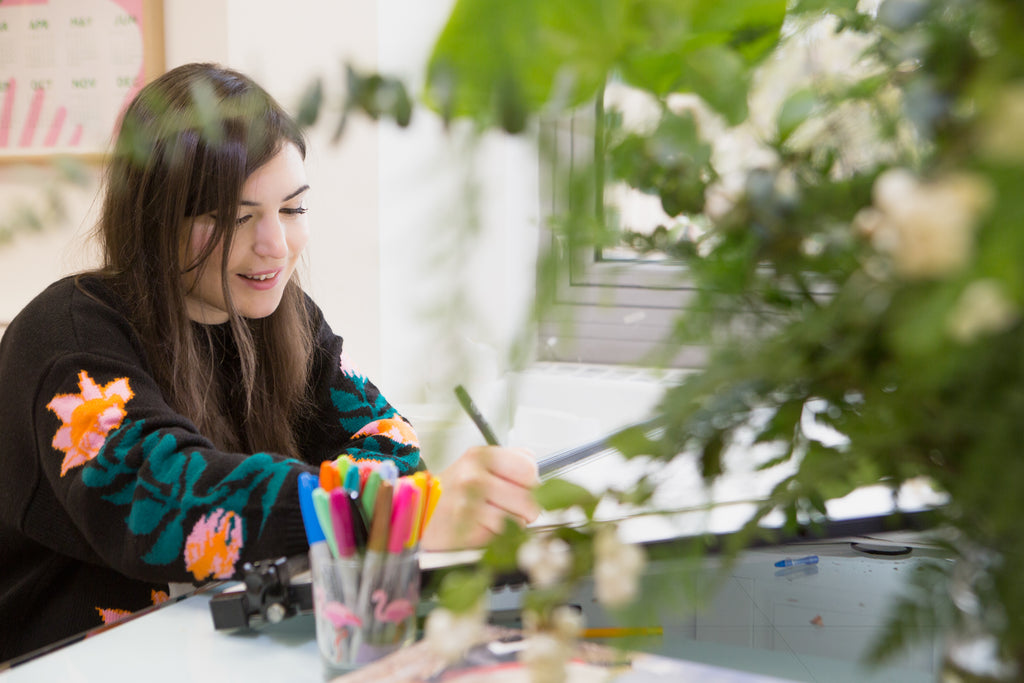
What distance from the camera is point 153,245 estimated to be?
1039mm

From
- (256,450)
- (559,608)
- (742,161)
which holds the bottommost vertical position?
(256,450)

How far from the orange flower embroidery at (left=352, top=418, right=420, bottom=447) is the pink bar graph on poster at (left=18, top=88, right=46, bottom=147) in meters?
1.27

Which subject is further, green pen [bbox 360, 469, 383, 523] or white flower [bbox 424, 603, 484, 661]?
green pen [bbox 360, 469, 383, 523]

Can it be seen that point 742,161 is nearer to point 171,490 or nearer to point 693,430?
point 693,430

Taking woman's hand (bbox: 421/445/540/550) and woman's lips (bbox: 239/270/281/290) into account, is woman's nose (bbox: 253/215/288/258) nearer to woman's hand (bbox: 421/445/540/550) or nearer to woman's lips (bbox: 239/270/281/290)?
woman's lips (bbox: 239/270/281/290)

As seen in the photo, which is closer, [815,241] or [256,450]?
[815,241]

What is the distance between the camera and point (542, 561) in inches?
7.5

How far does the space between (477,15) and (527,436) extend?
66.6 inches

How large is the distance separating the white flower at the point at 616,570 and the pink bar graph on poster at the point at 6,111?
217 cm

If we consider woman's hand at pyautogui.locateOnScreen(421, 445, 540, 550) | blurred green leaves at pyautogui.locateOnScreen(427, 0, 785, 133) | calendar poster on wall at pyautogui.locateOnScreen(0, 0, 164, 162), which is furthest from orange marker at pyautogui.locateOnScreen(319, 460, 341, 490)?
calendar poster on wall at pyautogui.locateOnScreen(0, 0, 164, 162)

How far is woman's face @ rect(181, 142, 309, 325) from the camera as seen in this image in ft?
3.35

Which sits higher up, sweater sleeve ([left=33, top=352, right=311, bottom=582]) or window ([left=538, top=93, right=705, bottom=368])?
window ([left=538, top=93, right=705, bottom=368])

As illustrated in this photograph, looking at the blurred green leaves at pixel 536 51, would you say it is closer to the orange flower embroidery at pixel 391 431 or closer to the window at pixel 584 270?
the window at pixel 584 270

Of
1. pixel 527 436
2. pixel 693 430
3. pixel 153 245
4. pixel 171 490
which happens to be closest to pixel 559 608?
pixel 693 430
